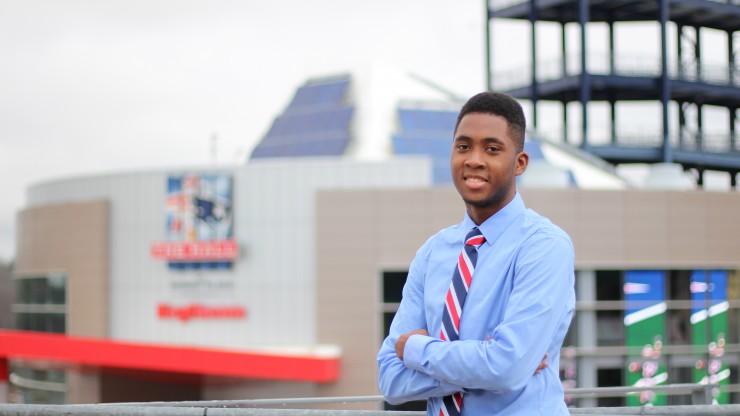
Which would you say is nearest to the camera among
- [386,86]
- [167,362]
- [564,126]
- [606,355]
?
[167,362]

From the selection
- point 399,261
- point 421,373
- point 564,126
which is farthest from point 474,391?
point 564,126

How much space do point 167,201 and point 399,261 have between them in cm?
611

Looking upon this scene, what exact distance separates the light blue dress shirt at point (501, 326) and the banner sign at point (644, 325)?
22.3m

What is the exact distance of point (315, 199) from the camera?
23.5 metres

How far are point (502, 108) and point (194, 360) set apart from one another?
20.3 meters

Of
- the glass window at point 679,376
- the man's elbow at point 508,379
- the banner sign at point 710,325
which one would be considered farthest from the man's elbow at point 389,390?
the banner sign at point 710,325

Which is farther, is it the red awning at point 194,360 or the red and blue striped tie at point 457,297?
the red awning at point 194,360

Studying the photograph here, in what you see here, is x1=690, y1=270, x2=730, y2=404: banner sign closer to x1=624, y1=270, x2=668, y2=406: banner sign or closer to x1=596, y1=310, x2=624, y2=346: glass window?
x1=624, y1=270, x2=668, y2=406: banner sign

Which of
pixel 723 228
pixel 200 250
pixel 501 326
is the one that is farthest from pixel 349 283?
pixel 501 326

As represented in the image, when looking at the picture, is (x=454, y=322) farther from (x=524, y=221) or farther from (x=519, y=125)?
(x=519, y=125)

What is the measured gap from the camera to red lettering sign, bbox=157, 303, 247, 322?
23.8 metres

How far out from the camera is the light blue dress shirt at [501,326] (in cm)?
253

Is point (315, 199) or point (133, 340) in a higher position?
point (315, 199)

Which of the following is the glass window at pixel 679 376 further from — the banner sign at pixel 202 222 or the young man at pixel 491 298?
the young man at pixel 491 298
